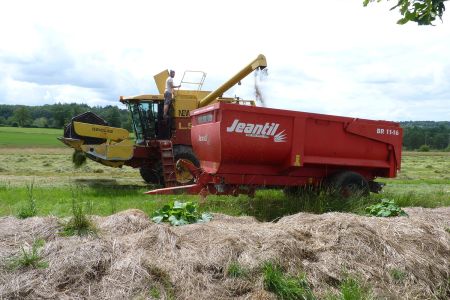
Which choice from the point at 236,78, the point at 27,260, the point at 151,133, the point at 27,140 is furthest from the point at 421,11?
the point at 27,140

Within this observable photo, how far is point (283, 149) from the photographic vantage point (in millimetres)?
9109

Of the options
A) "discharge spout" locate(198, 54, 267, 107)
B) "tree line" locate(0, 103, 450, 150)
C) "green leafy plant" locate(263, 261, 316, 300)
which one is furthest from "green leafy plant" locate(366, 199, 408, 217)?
"tree line" locate(0, 103, 450, 150)

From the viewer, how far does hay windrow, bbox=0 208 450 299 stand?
4.18 meters

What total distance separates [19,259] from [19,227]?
0.98 m

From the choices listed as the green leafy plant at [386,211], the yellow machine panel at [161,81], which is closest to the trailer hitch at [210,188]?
the green leafy plant at [386,211]

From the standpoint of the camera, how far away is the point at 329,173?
396 inches

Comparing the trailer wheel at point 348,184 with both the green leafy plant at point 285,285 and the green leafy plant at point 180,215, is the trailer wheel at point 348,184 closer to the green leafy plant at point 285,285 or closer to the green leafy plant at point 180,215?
the green leafy plant at point 180,215

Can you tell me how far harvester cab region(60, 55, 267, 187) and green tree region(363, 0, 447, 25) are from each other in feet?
25.6

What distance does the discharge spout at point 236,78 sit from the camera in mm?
13125

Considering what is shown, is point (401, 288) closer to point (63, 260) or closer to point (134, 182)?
point (63, 260)

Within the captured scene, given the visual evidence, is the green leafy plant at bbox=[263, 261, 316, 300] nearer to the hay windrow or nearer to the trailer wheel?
the hay windrow

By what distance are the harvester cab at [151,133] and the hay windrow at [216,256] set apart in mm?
7594

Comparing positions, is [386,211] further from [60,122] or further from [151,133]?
[60,122]

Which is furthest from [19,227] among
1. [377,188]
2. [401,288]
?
[377,188]
